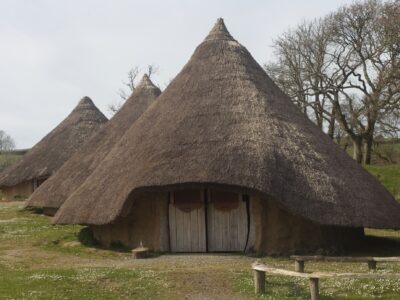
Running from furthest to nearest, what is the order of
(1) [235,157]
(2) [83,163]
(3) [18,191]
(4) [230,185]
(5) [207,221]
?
(3) [18,191]
(2) [83,163]
(5) [207,221]
(1) [235,157]
(4) [230,185]

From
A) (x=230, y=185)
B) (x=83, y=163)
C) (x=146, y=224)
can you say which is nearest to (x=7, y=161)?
(x=83, y=163)

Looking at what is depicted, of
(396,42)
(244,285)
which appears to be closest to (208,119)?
(244,285)

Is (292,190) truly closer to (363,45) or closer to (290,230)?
(290,230)

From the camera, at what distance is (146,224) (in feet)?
60.2

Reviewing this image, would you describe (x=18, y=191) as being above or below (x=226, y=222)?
above

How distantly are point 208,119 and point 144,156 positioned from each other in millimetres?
2596

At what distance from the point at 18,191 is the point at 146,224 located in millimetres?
25252

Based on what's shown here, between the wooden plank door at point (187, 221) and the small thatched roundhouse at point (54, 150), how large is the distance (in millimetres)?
21348

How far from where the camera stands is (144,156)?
60.4 ft

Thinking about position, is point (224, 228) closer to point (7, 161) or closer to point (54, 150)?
point (54, 150)

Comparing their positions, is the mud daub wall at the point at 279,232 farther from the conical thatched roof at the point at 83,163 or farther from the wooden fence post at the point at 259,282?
the conical thatched roof at the point at 83,163

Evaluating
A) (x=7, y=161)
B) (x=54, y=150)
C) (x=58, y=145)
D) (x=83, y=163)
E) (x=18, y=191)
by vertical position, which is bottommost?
(x=18, y=191)

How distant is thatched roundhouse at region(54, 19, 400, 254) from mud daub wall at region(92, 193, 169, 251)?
0.03 meters

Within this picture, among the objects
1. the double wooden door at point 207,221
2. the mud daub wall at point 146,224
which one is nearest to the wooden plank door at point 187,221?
the double wooden door at point 207,221
